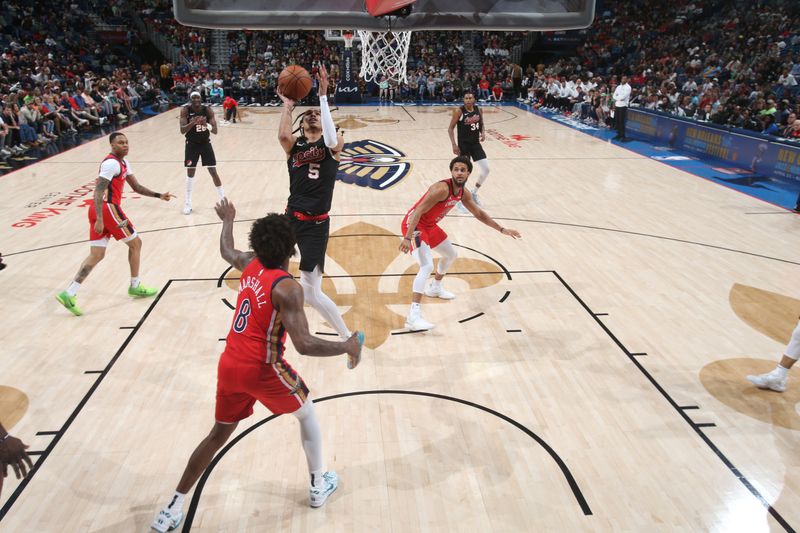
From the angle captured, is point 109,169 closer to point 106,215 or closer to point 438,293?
point 106,215

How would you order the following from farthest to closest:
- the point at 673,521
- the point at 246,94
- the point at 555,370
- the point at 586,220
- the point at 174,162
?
the point at 246,94 → the point at 174,162 → the point at 586,220 → the point at 555,370 → the point at 673,521

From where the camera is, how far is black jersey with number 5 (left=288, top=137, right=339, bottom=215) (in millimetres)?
4980

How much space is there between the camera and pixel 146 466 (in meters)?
4.02

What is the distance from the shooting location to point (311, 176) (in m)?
5.03

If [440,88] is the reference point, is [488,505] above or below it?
below

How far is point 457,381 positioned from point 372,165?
8.82 m

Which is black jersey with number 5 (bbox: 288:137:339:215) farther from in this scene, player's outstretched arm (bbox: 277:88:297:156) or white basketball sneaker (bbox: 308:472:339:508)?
white basketball sneaker (bbox: 308:472:339:508)

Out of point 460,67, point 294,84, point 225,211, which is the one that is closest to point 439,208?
point 294,84

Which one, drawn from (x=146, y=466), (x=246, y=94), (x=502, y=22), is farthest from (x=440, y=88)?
(x=146, y=466)

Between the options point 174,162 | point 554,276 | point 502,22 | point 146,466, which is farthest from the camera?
point 174,162

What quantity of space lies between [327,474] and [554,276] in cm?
429

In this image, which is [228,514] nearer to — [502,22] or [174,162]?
[502,22]

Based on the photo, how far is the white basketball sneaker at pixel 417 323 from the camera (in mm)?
5910

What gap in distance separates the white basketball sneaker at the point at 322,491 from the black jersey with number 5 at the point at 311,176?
2.22 metres
